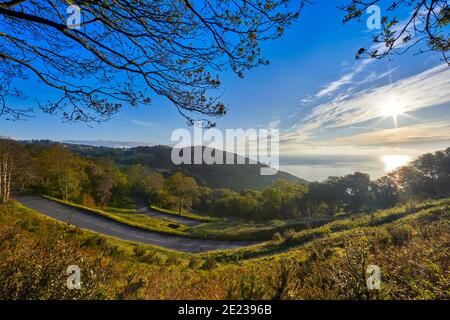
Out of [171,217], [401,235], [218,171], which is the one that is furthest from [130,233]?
[218,171]

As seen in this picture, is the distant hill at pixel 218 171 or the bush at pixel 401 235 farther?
the distant hill at pixel 218 171

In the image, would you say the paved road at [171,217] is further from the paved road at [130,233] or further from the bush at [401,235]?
the bush at [401,235]

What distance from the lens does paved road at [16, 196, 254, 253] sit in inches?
877

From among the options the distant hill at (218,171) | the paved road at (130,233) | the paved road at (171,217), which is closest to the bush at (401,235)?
the paved road at (130,233)

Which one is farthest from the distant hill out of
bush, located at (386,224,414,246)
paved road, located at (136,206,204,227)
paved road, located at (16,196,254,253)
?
bush, located at (386,224,414,246)

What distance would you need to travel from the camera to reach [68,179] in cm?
3981

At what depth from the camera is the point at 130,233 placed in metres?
24.2

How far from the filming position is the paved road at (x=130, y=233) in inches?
877

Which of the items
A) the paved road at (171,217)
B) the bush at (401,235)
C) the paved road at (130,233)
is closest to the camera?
the bush at (401,235)

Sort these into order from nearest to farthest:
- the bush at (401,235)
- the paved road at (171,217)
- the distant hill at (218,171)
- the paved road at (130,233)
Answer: the bush at (401,235) < the paved road at (130,233) < the paved road at (171,217) < the distant hill at (218,171)

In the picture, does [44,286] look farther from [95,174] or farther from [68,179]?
[95,174]

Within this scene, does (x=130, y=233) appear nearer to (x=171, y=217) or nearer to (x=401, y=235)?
(x=171, y=217)
